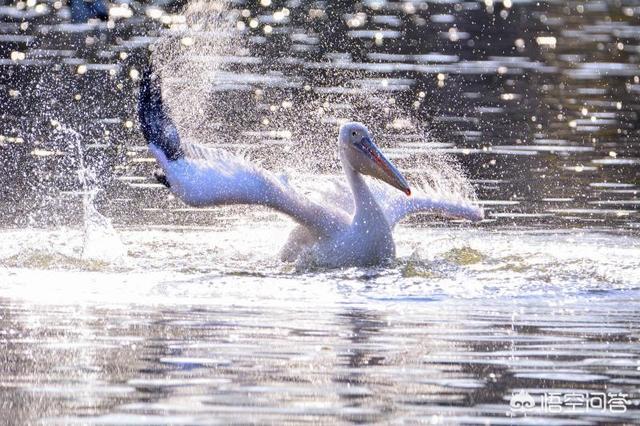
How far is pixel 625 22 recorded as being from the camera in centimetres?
3594

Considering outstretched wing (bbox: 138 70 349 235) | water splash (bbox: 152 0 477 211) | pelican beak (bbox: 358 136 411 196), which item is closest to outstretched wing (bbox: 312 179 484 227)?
water splash (bbox: 152 0 477 211)

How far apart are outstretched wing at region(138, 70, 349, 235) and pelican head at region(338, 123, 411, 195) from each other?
106 cm


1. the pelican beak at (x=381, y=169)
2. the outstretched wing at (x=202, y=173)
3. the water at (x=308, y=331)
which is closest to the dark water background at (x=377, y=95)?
the pelican beak at (x=381, y=169)

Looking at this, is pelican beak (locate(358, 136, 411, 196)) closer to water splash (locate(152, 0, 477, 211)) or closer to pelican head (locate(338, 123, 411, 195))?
pelican head (locate(338, 123, 411, 195))

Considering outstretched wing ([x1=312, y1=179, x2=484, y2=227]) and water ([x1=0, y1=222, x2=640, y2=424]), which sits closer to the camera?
water ([x1=0, y1=222, x2=640, y2=424])

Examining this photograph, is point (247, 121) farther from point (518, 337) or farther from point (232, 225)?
point (518, 337)

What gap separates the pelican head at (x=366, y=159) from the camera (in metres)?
14.8

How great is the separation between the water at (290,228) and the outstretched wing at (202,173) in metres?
0.57

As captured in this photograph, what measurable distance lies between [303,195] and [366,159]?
959 millimetres

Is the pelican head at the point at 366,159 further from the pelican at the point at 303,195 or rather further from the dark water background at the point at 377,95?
the dark water background at the point at 377,95

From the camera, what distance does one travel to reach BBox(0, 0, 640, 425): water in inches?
342

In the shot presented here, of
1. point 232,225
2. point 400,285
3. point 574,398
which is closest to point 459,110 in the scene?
point 232,225

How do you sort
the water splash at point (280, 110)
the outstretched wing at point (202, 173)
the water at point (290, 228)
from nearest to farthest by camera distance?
the water at point (290, 228)
the outstretched wing at point (202, 173)
the water splash at point (280, 110)

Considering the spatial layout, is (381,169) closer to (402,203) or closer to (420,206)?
(402,203)
